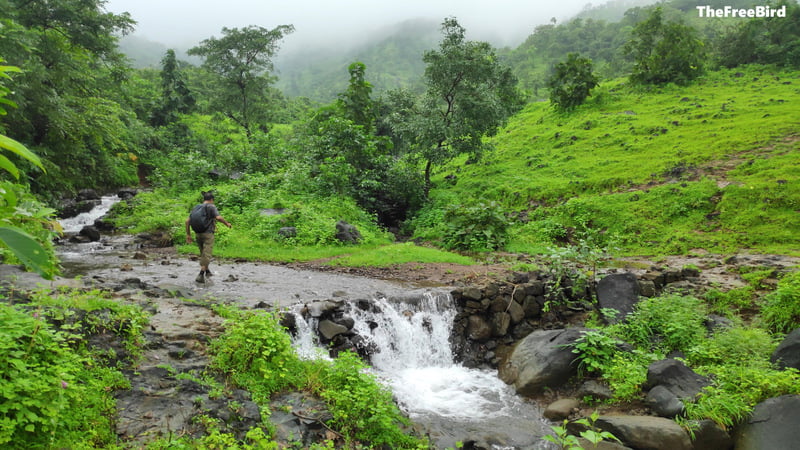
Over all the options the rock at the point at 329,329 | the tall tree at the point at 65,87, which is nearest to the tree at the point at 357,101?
the tall tree at the point at 65,87

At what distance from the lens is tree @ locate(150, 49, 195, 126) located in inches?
1528

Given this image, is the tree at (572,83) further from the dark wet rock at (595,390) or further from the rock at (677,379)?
the rock at (677,379)

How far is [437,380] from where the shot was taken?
31.3 ft

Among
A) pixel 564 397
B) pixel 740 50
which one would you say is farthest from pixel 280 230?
pixel 740 50

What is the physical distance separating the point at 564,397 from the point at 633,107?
31.1 m

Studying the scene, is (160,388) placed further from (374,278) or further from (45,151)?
(45,151)

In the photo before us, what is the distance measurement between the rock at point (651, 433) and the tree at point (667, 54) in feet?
121

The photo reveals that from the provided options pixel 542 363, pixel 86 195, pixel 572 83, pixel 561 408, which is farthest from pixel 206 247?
pixel 572 83

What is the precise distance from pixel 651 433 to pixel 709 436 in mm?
846

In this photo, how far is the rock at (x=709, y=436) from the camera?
6215 mm

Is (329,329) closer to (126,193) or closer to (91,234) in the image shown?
(91,234)

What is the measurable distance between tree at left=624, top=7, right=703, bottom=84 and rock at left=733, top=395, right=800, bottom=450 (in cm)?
3618

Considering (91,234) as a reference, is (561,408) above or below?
below

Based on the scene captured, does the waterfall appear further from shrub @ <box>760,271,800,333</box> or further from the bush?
the bush
